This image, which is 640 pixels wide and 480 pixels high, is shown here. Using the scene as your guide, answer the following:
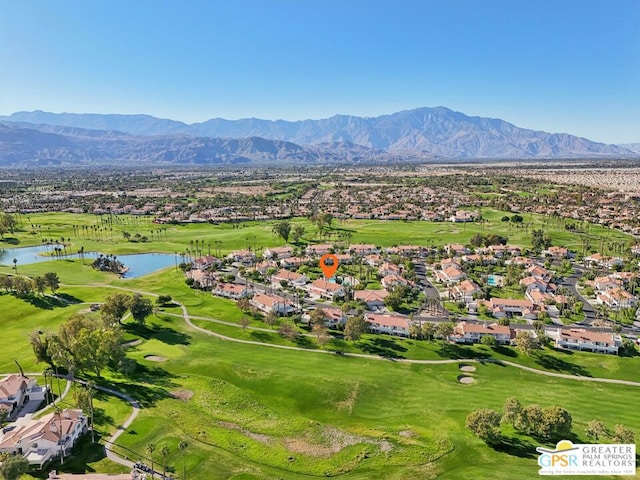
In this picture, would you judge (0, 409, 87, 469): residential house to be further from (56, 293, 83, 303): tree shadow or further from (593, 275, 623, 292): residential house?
(593, 275, 623, 292): residential house

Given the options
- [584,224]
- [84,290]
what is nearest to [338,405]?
[84,290]

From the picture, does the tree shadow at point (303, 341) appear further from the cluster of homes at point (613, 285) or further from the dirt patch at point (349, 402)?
the cluster of homes at point (613, 285)

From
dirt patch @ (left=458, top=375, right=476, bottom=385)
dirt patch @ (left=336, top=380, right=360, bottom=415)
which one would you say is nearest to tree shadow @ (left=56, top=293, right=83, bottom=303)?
dirt patch @ (left=336, top=380, right=360, bottom=415)

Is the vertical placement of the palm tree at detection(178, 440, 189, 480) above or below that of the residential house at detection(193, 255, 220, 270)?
below

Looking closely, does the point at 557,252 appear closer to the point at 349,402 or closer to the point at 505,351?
the point at 505,351

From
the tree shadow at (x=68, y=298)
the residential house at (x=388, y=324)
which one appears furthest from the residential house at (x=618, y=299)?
the tree shadow at (x=68, y=298)
